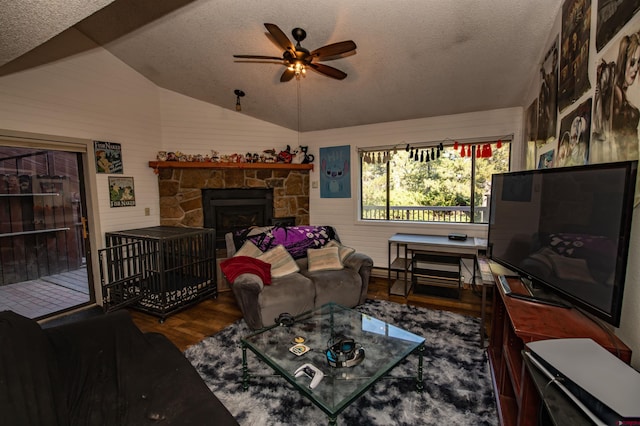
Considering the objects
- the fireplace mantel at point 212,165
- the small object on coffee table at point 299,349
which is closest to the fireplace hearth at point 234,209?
the fireplace mantel at point 212,165

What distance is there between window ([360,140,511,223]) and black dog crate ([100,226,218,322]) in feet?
8.33

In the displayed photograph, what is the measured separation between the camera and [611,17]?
133cm

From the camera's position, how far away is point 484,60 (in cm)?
271

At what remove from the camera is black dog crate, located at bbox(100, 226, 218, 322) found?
10.5 ft

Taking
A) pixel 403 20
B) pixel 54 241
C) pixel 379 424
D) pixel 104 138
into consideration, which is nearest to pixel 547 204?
pixel 379 424

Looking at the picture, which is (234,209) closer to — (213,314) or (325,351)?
(213,314)

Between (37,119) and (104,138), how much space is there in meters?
0.63

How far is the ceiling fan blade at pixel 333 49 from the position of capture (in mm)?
2174

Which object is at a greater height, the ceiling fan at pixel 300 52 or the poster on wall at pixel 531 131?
the ceiling fan at pixel 300 52

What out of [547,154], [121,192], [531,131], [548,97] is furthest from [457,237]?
[121,192]

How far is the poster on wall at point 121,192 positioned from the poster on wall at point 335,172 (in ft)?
9.08

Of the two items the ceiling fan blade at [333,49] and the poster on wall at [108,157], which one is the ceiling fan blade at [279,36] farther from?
the poster on wall at [108,157]

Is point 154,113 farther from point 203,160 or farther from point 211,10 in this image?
point 211,10

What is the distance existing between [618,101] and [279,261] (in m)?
2.85
